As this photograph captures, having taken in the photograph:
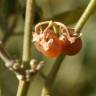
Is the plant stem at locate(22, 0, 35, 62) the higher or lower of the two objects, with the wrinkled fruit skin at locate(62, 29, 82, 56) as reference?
higher

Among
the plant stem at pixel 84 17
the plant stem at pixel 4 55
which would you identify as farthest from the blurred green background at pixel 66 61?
the plant stem at pixel 4 55

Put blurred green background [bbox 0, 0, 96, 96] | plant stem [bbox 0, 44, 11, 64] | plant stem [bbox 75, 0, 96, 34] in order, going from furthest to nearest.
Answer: blurred green background [bbox 0, 0, 96, 96]
plant stem [bbox 75, 0, 96, 34]
plant stem [bbox 0, 44, 11, 64]

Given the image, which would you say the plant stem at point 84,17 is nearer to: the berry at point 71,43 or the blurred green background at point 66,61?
the berry at point 71,43

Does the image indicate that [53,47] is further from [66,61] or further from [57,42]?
[66,61]

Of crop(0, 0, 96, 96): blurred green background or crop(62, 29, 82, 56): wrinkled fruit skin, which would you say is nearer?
crop(62, 29, 82, 56): wrinkled fruit skin

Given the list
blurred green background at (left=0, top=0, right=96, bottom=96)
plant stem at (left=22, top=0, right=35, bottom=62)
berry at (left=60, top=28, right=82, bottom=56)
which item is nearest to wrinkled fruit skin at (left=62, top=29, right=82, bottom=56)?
berry at (left=60, top=28, right=82, bottom=56)

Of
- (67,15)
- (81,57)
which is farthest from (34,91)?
(67,15)

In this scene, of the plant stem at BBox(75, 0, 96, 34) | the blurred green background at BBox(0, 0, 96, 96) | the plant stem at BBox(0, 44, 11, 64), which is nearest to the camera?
the plant stem at BBox(0, 44, 11, 64)

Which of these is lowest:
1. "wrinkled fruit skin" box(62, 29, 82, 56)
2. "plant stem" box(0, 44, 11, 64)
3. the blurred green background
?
the blurred green background

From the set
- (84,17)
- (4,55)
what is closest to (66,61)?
(84,17)

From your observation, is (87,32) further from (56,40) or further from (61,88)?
(56,40)

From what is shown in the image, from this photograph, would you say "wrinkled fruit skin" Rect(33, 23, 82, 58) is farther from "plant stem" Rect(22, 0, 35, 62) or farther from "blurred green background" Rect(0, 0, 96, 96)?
"blurred green background" Rect(0, 0, 96, 96)
